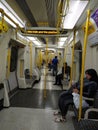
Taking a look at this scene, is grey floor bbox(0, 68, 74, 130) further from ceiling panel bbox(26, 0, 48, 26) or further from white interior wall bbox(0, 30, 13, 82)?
ceiling panel bbox(26, 0, 48, 26)

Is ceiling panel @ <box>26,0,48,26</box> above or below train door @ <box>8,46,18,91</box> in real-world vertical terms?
above

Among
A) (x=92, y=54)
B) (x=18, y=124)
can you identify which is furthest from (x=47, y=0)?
(x=18, y=124)

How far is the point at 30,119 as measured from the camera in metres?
4.11

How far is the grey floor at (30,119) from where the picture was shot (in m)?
3.66

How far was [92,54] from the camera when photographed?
492 centimetres

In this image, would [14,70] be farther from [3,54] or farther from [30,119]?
[30,119]

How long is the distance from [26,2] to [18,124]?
2830mm

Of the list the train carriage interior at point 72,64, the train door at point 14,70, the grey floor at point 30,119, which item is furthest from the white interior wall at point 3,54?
the train door at point 14,70

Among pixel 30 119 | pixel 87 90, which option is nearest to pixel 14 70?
pixel 30 119

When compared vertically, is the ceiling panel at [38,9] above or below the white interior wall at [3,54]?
above

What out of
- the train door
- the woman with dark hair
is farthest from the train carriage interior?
the train door

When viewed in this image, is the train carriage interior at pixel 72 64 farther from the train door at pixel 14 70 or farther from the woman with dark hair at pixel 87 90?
the train door at pixel 14 70

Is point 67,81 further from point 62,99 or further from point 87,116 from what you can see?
point 87,116

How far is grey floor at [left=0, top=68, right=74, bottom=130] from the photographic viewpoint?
366cm
